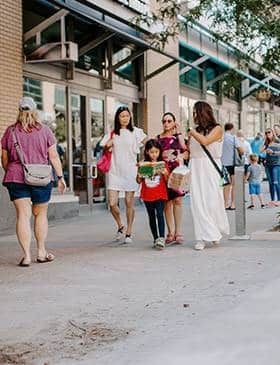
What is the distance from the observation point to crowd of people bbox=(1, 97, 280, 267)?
8.16 m

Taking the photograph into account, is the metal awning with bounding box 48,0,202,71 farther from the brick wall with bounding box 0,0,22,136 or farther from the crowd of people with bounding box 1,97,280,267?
the crowd of people with bounding box 1,97,280,267

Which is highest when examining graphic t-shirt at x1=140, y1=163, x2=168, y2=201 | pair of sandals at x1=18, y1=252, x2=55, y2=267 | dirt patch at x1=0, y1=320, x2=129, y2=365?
graphic t-shirt at x1=140, y1=163, x2=168, y2=201

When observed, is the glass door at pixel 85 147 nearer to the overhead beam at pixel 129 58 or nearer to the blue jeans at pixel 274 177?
the overhead beam at pixel 129 58

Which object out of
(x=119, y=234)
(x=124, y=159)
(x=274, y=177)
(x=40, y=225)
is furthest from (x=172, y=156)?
(x=274, y=177)

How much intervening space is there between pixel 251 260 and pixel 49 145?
267 cm

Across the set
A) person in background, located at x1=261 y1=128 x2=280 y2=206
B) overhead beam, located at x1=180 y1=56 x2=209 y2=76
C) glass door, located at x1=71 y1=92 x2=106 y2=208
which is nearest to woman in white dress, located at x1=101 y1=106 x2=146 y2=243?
glass door, located at x1=71 y1=92 x2=106 y2=208

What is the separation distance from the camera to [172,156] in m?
9.62

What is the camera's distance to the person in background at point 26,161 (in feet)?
26.7

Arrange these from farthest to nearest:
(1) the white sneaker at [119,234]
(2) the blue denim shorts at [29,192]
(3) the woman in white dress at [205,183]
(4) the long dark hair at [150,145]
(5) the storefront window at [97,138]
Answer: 1. (5) the storefront window at [97,138]
2. (1) the white sneaker at [119,234]
3. (4) the long dark hair at [150,145]
4. (3) the woman in white dress at [205,183]
5. (2) the blue denim shorts at [29,192]

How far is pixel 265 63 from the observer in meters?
10.9

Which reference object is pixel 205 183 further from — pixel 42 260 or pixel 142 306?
pixel 142 306

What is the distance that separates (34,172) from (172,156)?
7.43 feet

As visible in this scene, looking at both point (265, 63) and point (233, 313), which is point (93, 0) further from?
point (233, 313)

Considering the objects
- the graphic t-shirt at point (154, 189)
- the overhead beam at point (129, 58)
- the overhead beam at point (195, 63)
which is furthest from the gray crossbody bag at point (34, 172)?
the overhead beam at point (195, 63)
